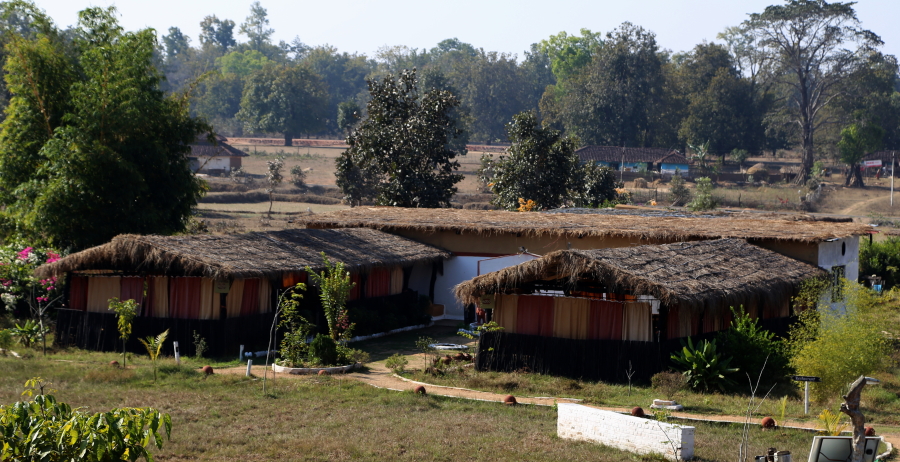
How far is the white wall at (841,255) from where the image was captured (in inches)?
883

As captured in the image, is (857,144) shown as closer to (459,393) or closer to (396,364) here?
(396,364)

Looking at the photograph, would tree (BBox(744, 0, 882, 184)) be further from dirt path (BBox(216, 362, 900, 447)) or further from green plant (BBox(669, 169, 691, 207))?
dirt path (BBox(216, 362, 900, 447))

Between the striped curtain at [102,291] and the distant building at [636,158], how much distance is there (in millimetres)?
54467

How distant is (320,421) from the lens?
43.0 feet

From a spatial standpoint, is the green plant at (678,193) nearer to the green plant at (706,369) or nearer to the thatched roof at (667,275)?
the thatched roof at (667,275)

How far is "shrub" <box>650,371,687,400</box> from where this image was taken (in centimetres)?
1588

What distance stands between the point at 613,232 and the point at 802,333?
814 cm

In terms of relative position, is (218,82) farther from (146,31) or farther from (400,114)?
(146,31)

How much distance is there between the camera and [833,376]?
14.9 metres

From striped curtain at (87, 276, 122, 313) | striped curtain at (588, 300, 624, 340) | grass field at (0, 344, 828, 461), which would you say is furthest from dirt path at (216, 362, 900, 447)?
striped curtain at (87, 276, 122, 313)

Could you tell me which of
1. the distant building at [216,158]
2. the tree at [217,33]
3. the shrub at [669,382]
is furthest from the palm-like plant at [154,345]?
the tree at [217,33]

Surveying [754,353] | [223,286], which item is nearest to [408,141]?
[223,286]

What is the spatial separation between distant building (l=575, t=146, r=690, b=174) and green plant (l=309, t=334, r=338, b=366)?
2154 inches

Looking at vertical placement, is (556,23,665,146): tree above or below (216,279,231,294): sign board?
above
